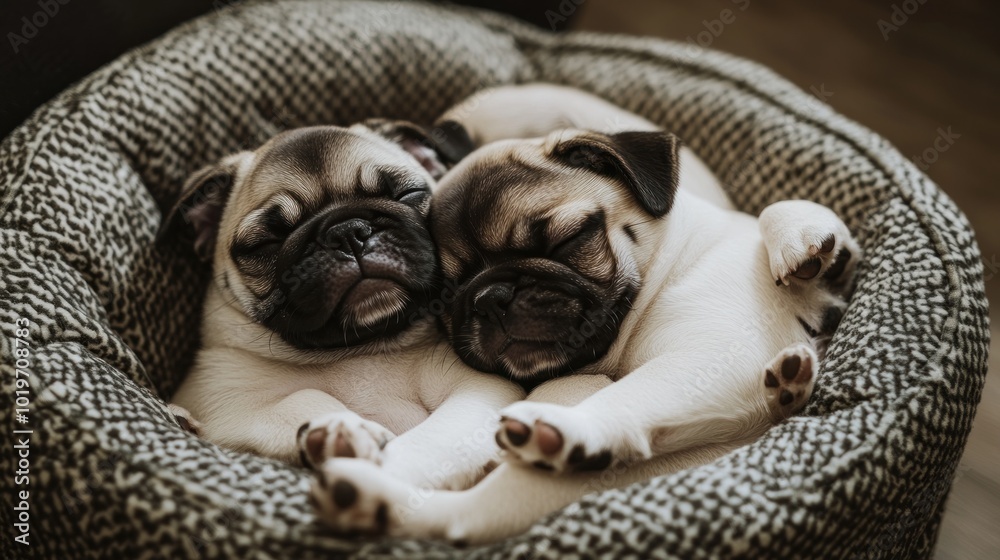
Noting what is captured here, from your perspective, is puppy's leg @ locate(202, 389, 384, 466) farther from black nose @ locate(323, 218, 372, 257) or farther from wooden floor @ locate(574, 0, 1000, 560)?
wooden floor @ locate(574, 0, 1000, 560)

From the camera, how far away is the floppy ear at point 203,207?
2480 mm

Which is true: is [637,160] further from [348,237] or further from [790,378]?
[348,237]

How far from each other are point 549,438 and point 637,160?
0.95 metres

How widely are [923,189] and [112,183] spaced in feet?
8.66

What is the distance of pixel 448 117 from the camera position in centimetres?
313

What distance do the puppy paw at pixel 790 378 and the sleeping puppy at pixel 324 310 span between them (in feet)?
→ 2.35

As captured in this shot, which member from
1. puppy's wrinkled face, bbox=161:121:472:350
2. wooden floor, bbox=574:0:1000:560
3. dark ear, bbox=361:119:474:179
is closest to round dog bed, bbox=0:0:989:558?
puppy's wrinkled face, bbox=161:121:472:350

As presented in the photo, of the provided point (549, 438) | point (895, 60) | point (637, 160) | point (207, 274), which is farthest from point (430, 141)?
point (895, 60)

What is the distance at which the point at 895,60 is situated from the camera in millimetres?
4523


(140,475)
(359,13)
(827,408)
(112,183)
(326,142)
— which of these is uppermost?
(359,13)

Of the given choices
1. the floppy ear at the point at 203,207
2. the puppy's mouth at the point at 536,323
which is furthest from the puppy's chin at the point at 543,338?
the floppy ear at the point at 203,207

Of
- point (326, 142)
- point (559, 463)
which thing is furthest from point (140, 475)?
point (326, 142)

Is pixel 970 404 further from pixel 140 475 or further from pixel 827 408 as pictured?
pixel 140 475

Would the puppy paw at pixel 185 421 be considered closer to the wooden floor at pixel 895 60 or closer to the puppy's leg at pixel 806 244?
the puppy's leg at pixel 806 244
